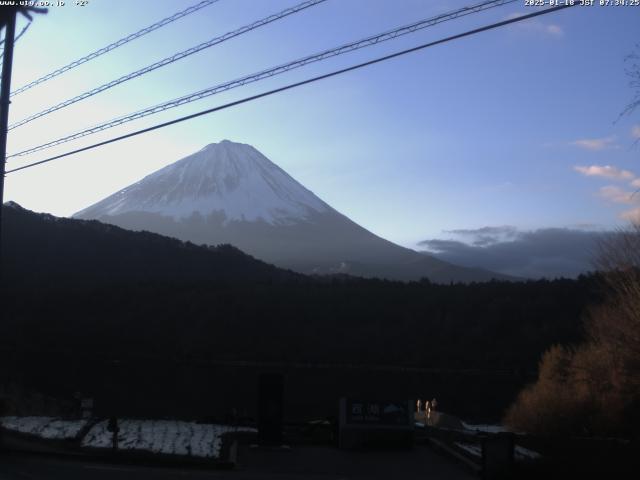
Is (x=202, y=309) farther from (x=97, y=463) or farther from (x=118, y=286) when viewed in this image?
(x=97, y=463)

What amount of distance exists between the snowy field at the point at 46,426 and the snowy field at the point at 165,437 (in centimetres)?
45

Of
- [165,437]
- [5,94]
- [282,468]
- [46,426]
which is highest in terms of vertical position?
[5,94]

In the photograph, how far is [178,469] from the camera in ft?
51.6

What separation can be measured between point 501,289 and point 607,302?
57.4m

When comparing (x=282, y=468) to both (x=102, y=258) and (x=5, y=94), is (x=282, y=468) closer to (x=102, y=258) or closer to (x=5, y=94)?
(x=5, y=94)

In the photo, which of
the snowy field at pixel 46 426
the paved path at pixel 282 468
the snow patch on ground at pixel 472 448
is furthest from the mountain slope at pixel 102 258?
the paved path at pixel 282 468

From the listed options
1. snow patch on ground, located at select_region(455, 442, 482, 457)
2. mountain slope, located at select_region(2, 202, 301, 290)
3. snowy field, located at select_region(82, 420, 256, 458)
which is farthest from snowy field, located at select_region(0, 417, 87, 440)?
mountain slope, located at select_region(2, 202, 301, 290)

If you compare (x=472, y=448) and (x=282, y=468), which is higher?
(x=472, y=448)

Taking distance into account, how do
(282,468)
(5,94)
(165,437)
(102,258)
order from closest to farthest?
(5,94), (282,468), (165,437), (102,258)

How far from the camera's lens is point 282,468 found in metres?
16.6

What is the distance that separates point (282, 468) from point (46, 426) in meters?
6.44

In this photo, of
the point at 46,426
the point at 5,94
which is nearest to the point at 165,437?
the point at 46,426

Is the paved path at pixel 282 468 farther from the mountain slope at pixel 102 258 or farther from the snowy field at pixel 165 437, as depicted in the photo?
the mountain slope at pixel 102 258

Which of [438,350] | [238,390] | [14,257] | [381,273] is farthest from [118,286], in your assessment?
[381,273]
